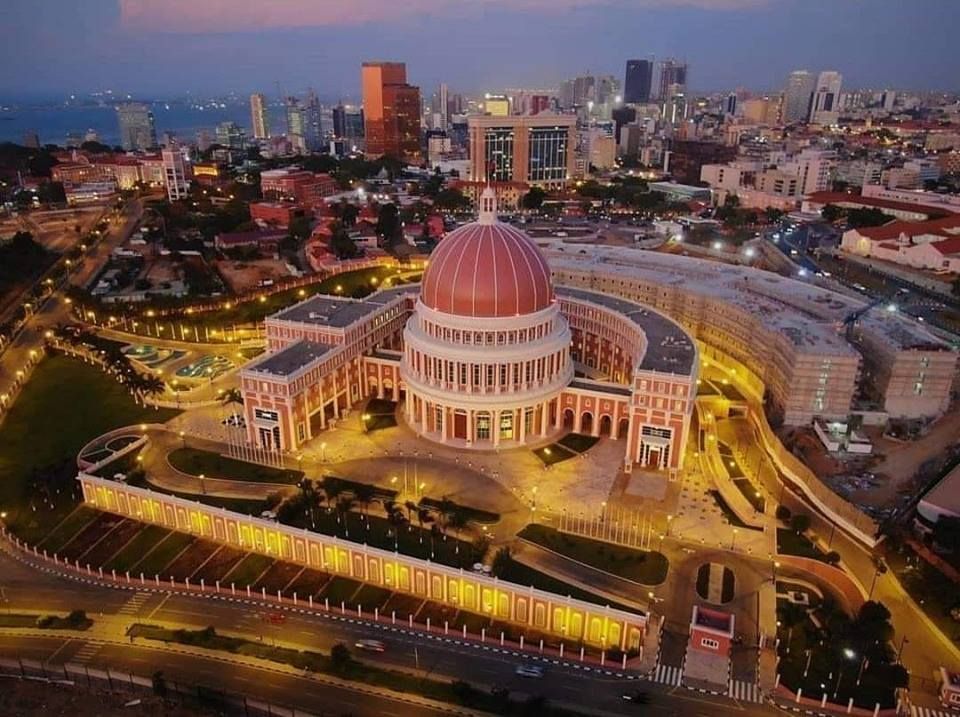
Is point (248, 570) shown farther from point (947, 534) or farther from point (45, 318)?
point (45, 318)

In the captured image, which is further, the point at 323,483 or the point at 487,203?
the point at 487,203

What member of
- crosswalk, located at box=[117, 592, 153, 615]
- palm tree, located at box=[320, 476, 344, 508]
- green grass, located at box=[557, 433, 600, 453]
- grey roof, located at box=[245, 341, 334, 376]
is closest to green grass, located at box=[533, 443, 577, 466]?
green grass, located at box=[557, 433, 600, 453]

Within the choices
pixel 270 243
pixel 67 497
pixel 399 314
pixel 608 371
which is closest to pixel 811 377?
pixel 608 371

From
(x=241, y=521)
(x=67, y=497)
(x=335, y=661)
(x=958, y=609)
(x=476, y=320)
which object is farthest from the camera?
(x=476, y=320)

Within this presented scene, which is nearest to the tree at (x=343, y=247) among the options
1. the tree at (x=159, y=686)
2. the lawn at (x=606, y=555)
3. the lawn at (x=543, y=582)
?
the lawn at (x=606, y=555)

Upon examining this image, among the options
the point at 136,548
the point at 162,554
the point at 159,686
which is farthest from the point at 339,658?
the point at 136,548

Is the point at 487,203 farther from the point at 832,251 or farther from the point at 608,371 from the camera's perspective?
the point at 832,251
